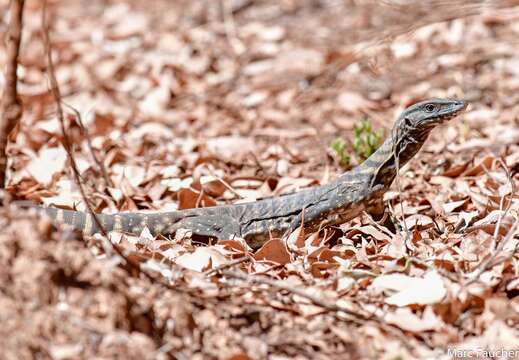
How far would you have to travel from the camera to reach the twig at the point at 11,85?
3580 mm

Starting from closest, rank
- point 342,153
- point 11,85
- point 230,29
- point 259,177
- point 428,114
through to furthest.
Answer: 1. point 11,85
2. point 428,114
3. point 342,153
4. point 259,177
5. point 230,29

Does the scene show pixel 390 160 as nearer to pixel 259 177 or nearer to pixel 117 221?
pixel 259 177

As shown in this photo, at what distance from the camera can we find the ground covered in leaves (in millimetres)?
3152

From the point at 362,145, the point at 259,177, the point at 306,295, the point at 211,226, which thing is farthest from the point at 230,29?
the point at 306,295

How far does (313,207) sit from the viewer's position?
5.02 meters

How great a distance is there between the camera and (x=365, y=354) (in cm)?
325

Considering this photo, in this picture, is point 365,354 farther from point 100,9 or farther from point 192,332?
point 100,9

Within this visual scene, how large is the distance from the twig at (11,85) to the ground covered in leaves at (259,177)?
62 cm

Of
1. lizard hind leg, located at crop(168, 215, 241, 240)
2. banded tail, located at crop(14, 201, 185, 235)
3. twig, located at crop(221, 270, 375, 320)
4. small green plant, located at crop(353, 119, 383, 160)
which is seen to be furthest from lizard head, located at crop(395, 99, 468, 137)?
twig, located at crop(221, 270, 375, 320)

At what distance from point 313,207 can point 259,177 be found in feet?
3.34

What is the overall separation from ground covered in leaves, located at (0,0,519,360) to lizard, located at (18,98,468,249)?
0.72ft

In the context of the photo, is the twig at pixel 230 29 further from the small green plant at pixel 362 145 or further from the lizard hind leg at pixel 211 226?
the lizard hind leg at pixel 211 226

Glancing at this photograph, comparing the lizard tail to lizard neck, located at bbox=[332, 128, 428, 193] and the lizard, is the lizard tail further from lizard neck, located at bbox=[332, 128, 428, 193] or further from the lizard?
lizard neck, located at bbox=[332, 128, 428, 193]

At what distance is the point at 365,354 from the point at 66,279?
4.06ft
